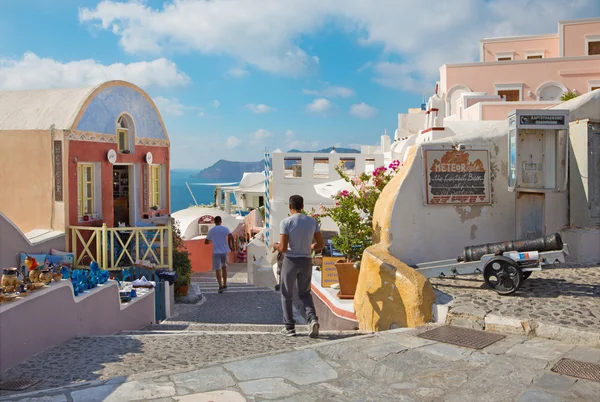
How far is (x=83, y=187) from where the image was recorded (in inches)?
539

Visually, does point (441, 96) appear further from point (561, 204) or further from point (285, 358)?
point (285, 358)

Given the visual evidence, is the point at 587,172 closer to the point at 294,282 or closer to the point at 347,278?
the point at 347,278

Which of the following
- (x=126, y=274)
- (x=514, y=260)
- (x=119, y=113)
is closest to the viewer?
(x=514, y=260)

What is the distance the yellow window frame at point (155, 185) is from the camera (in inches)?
671

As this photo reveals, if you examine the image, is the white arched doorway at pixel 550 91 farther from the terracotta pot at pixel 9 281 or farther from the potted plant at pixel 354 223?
the terracotta pot at pixel 9 281

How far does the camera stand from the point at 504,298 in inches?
265

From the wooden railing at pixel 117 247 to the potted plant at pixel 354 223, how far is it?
4868 mm

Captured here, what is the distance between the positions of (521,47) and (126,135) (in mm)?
22474

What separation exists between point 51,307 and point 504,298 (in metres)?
5.44

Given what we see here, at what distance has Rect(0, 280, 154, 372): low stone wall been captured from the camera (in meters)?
6.03

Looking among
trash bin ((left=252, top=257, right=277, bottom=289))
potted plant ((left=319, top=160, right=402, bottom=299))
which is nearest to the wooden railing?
trash bin ((left=252, top=257, right=277, bottom=289))

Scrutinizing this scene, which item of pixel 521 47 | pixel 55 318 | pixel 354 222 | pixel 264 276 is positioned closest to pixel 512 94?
pixel 521 47

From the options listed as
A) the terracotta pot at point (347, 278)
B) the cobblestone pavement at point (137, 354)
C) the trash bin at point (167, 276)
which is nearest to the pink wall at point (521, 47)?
the trash bin at point (167, 276)

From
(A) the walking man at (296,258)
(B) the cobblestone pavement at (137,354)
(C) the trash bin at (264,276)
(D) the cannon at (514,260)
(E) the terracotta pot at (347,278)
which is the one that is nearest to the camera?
(B) the cobblestone pavement at (137,354)
